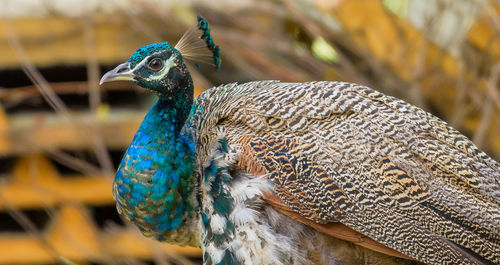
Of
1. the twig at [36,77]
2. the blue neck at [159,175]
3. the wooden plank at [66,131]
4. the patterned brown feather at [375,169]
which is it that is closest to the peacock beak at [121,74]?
the blue neck at [159,175]

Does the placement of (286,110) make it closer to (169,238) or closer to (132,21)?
(169,238)

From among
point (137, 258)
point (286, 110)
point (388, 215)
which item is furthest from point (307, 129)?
point (137, 258)

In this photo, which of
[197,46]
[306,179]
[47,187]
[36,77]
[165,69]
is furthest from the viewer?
[47,187]

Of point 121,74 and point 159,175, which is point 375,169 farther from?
point 121,74

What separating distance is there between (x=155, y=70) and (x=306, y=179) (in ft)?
1.81

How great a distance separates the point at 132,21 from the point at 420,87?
1.43 metres

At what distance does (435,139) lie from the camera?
6.76ft

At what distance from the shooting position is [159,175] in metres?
2.05

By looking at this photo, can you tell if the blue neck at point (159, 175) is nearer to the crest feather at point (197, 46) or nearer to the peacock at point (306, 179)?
the peacock at point (306, 179)

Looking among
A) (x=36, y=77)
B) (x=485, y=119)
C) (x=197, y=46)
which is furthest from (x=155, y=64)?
(x=485, y=119)

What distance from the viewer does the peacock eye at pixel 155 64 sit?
2.02 meters

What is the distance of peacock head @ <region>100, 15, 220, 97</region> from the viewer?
199 centimetres

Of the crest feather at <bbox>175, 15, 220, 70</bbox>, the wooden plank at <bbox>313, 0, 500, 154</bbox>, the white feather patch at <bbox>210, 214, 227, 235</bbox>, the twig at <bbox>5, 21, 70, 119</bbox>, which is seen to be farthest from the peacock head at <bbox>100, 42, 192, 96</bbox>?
the wooden plank at <bbox>313, 0, 500, 154</bbox>

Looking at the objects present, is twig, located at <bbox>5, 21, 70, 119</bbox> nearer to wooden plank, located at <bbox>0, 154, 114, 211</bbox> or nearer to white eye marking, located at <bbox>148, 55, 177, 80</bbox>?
wooden plank, located at <bbox>0, 154, 114, 211</bbox>
